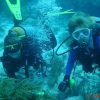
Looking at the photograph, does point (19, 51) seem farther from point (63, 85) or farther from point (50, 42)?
point (50, 42)

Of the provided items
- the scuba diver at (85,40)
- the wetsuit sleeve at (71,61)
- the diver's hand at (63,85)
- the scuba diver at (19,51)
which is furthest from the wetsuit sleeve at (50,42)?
the diver's hand at (63,85)

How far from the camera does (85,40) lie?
432 centimetres

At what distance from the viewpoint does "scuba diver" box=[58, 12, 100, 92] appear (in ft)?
14.2

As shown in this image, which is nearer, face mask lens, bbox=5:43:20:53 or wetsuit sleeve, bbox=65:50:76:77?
wetsuit sleeve, bbox=65:50:76:77

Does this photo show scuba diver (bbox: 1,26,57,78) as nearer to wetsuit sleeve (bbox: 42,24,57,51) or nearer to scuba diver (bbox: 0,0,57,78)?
scuba diver (bbox: 0,0,57,78)

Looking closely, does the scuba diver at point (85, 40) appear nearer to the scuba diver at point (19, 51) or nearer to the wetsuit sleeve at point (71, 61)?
the wetsuit sleeve at point (71, 61)

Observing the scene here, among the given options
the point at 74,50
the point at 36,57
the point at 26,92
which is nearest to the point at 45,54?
the point at 36,57

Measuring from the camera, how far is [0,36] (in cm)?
1046

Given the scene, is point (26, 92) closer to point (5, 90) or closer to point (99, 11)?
point (5, 90)

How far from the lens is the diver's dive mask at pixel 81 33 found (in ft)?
14.1

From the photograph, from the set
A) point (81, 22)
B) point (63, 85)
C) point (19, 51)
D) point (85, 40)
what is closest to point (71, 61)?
point (63, 85)

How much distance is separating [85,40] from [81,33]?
16 cm

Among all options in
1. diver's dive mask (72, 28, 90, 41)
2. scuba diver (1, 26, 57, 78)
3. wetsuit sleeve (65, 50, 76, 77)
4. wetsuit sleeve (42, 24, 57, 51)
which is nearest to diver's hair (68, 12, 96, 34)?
diver's dive mask (72, 28, 90, 41)

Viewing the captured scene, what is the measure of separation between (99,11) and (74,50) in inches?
243
